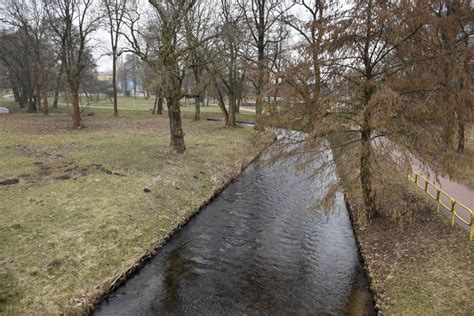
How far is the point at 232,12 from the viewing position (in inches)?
1346

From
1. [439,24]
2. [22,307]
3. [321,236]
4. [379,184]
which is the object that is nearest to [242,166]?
[321,236]

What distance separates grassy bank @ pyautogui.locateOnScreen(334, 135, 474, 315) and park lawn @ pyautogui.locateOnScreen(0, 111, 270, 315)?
5067 millimetres

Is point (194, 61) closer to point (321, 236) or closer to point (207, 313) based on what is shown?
point (321, 236)

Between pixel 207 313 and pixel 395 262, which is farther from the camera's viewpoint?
pixel 395 262

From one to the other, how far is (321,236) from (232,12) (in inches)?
1072

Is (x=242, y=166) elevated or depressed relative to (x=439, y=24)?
depressed

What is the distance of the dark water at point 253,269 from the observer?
9016 millimetres

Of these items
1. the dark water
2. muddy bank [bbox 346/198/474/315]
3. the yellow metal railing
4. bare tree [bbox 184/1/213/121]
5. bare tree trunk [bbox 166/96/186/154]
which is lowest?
the dark water

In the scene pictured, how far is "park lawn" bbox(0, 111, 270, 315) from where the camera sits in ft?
29.6

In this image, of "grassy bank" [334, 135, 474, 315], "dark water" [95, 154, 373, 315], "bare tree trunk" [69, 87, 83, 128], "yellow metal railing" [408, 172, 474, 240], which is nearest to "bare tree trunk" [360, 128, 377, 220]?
"grassy bank" [334, 135, 474, 315]

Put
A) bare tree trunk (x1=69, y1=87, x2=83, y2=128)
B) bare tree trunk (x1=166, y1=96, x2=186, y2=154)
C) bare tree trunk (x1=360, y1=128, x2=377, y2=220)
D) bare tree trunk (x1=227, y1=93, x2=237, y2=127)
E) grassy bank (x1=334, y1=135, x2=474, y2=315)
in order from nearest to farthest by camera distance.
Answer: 1. grassy bank (x1=334, y1=135, x2=474, y2=315)
2. bare tree trunk (x1=360, y1=128, x2=377, y2=220)
3. bare tree trunk (x1=166, y1=96, x2=186, y2=154)
4. bare tree trunk (x1=69, y1=87, x2=83, y2=128)
5. bare tree trunk (x1=227, y1=93, x2=237, y2=127)

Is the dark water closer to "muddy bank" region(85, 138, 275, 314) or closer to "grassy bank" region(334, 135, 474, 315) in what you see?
"muddy bank" region(85, 138, 275, 314)

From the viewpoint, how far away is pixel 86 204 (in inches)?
523

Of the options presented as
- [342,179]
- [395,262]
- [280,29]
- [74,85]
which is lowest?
[395,262]
